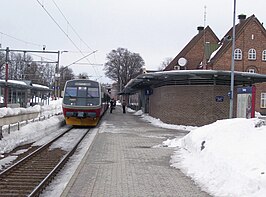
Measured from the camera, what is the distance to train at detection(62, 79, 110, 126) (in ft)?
80.9

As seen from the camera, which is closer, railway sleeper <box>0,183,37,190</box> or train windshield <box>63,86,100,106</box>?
railway sleeper <box>0,183,37,190</box>

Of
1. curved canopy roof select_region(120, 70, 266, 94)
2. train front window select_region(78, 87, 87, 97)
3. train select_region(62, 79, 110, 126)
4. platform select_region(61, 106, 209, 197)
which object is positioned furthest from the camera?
train front window select_region(78, 87, 87, 97)

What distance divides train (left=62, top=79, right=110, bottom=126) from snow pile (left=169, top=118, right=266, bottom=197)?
40.1ft

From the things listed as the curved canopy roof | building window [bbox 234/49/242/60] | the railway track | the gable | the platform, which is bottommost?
the railway track

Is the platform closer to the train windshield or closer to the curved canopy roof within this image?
the curved canopy roof

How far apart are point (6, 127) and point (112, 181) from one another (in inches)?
398

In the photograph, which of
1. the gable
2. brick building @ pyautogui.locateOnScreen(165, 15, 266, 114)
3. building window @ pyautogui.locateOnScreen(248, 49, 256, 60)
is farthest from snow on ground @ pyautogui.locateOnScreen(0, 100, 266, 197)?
building window @ pyautogui.locateOnScreen(248, 49, 256, 60)

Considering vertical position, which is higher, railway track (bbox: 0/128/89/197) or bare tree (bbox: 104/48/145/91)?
bare tree (bbox: 104/48/145/91)

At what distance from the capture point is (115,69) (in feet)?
263

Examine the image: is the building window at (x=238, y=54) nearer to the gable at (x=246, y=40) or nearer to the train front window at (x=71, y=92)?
the gable at (x=246, y=40)

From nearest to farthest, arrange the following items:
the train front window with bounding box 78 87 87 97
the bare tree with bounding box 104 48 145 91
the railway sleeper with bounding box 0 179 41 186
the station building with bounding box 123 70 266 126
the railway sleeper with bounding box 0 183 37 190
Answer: the railway sleeper with bounding box 0 183 37 190
the railway sleeper with bounding box 0 179 41 186
the station building with bounding box 123 70 266 126
the train front window with bounding box 78 87 87 97
the bare tree with bounding box 104 48 145 91

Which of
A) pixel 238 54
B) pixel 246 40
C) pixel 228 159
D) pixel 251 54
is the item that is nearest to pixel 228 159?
pixel 228 159

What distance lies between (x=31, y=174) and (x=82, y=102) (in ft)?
49.9

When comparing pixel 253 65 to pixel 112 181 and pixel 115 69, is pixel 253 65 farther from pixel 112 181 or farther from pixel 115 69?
pixel 112 181
